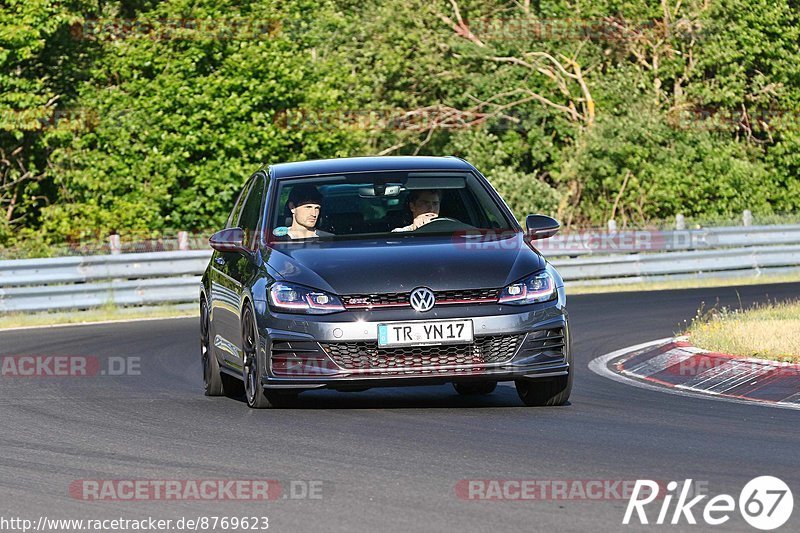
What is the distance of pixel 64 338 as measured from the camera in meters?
19.3

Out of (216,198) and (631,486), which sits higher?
(631,486)

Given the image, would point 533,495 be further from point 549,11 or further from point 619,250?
point 549,11

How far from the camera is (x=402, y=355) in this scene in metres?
10.3

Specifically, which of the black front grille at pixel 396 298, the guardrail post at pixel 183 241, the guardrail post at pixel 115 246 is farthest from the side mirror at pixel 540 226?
the guardrail post at pixel 183 241

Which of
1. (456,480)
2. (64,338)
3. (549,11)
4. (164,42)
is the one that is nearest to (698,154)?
(549,11)

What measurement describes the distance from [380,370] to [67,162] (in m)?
25.0

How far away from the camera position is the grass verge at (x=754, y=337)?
12.8 m

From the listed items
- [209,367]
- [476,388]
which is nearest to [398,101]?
[209,367]

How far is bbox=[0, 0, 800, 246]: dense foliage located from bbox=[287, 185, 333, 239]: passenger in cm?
2126

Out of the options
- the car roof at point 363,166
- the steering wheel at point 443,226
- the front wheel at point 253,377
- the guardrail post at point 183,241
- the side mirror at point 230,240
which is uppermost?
the car roof at point 363,166

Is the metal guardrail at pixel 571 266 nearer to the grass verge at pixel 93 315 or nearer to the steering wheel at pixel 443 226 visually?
the grass verge at pixel 93 315

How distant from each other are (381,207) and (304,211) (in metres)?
0.53

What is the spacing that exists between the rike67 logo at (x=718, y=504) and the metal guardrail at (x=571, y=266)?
57.6ft

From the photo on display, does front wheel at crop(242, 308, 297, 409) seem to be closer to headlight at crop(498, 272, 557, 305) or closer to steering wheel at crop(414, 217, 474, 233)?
steering wheel at crop(414, 217, 474, 233)
